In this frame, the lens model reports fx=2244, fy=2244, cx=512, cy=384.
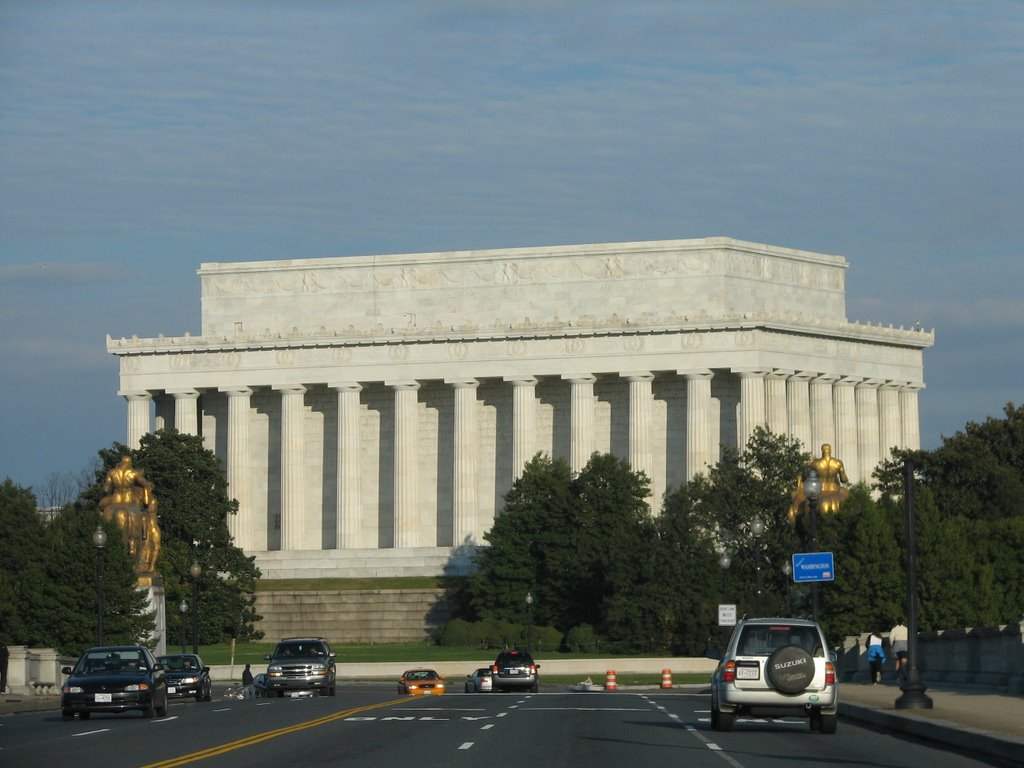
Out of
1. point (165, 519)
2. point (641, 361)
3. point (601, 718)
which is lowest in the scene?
point (601, 718)

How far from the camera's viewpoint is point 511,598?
4594 inches

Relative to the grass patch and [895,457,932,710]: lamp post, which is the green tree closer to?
the grass patch

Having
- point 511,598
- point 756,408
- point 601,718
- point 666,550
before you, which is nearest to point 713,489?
point 666,550

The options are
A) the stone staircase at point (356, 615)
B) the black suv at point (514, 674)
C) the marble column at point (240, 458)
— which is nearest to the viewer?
the black suv at point (514, 674)

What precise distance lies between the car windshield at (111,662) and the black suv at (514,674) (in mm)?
28268

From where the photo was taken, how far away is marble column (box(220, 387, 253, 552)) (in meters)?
144

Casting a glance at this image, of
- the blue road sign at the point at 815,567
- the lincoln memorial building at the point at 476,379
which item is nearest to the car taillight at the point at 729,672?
the blue road sign at the point at 815,567

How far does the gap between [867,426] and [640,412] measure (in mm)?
15765

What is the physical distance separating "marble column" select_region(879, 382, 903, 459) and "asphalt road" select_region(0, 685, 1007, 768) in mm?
88228

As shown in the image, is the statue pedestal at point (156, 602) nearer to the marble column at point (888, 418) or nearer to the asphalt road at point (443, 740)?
the asphalt road at point (443, 740)

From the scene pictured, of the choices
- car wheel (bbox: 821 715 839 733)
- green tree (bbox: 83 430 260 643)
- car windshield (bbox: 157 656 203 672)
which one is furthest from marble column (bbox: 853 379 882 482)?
car wheel (bbox: 821 715 839 733)

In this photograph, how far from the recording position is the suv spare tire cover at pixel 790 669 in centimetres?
4081

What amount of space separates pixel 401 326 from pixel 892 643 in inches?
3019

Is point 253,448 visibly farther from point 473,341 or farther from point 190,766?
point 190,766
